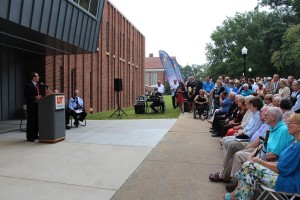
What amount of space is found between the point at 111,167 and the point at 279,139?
137 inches

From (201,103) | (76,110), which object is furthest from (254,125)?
(201,103)

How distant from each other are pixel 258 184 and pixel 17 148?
6.54 metres

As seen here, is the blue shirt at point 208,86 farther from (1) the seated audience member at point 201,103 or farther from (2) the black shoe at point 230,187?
(2) the black shoe at point 230,187

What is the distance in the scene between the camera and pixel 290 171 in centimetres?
350

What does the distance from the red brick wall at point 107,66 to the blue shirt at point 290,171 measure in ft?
45.7

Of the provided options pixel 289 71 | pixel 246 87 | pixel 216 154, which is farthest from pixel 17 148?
pixel 289 71

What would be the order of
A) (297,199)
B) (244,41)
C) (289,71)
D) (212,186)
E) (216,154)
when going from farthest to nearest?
(244,41) < (289,71) < (216,154) < (212,186) < (297,199)

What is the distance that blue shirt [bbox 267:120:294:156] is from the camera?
428cm

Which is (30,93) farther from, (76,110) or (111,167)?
(111,167)

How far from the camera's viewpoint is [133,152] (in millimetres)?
7828

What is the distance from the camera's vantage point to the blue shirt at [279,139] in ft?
14.0

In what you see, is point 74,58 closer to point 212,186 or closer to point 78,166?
point 78,166

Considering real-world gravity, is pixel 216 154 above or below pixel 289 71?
below

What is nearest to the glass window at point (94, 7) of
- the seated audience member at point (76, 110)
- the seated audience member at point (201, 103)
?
the seated audience member at point (76, 110)
